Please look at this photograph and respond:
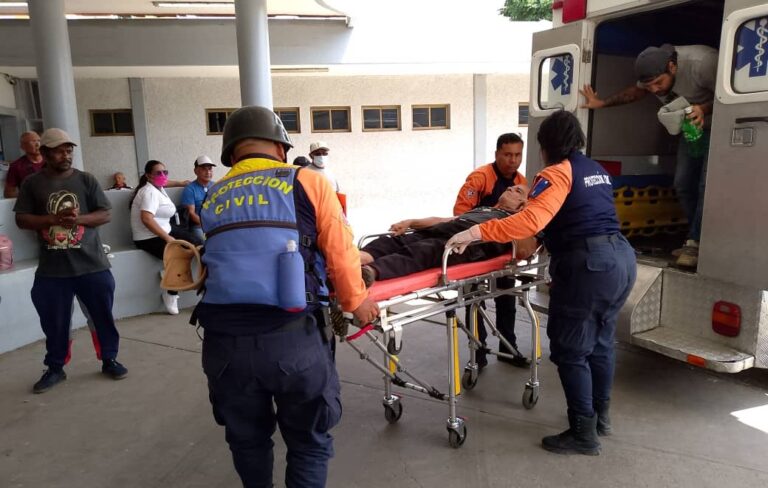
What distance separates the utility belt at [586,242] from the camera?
2.77 meters

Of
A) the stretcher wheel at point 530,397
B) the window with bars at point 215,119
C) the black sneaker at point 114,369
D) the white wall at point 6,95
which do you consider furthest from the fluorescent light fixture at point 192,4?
the stretcher wheel at point 530,397

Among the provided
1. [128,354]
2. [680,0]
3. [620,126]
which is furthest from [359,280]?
[620,126]

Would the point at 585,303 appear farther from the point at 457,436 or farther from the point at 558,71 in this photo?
the point at 558,71

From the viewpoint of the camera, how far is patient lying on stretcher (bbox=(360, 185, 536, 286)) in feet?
9.70

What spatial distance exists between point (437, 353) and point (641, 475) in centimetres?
194

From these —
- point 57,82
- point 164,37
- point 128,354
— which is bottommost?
point 128,354

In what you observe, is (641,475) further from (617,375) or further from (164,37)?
(164,37)

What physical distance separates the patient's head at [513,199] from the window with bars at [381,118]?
8.60 metres

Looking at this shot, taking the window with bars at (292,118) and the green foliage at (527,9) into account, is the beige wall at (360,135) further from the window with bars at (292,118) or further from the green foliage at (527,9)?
the green foliage at (527,9)

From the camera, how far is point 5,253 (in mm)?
4621

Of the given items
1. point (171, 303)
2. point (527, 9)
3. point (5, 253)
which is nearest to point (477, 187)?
point (171, 303)

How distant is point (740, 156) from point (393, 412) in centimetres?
244

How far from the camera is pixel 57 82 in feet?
19.9

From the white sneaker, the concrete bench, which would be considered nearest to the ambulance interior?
the white sneaker
